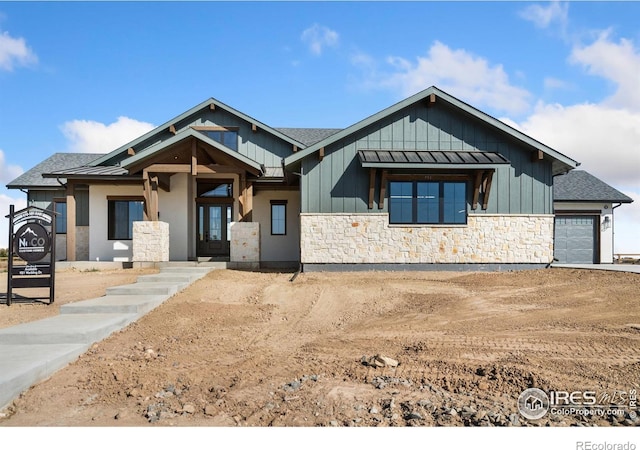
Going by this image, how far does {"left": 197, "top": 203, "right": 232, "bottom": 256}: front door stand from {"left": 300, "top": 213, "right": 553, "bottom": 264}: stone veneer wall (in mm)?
→ 4842

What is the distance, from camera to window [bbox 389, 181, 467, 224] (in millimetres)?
14367

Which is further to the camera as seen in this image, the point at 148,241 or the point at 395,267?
the point at 148,241

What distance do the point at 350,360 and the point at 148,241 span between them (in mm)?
11915

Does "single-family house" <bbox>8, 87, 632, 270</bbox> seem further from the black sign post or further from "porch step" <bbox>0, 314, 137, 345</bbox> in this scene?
"porch step" <bbox>0, 314, 137, 345</bbox>

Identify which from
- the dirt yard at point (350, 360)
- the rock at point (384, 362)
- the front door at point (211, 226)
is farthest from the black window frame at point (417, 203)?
the rock at point (384, 362)

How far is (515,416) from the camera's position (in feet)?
12.9

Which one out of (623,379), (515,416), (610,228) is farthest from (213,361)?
(610,228)

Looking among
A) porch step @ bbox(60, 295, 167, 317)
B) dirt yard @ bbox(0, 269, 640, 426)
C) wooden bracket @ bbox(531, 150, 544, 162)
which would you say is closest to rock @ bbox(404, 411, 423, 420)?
dirt yard @ bbox(0, 269, 640, 426)

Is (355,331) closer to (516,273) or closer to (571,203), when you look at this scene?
(516,273)

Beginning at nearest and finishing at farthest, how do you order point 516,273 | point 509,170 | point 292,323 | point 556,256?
point 292,323
point 516,273
point 509,170
point 556,256

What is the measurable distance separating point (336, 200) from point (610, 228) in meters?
14.4

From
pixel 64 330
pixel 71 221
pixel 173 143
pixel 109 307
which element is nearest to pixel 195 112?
pixel 173 143

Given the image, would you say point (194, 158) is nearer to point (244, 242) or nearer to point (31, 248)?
point (244, 242)

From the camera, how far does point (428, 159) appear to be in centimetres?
1373
